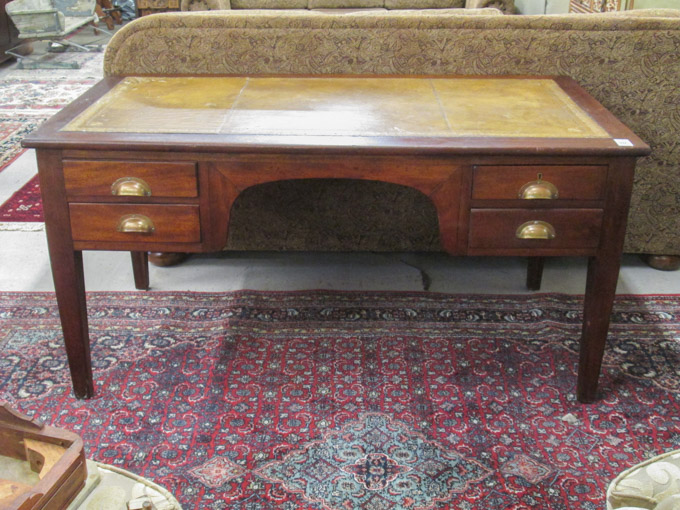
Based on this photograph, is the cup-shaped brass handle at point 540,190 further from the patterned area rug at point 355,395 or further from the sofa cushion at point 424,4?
the sofa cushion at point 424,4

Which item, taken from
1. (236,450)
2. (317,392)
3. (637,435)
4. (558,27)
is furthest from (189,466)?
(558,27)

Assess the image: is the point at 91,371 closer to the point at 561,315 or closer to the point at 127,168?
the point at 127,168

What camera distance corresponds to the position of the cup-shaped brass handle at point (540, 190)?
1775 mm

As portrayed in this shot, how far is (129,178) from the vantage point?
70.2 inches

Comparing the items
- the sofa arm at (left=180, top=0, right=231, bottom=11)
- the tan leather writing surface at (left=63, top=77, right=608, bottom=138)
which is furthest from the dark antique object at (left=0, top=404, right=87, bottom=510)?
the sofa arm at (left=180, top=0, right=231, bottom=11)

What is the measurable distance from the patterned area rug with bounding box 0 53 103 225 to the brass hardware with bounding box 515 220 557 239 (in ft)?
7.29

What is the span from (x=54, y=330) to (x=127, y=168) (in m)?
0.83

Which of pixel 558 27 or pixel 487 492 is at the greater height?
pixel 558 27

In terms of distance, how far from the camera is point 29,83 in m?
5.55

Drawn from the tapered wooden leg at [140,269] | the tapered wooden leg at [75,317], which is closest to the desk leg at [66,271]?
the tapered wooden leg at [75,317]

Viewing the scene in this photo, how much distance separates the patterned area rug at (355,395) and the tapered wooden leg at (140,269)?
0.25 feet

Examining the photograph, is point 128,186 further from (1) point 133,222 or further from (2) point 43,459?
(2) point 43,459

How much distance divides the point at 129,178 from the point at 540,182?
3.21 ft

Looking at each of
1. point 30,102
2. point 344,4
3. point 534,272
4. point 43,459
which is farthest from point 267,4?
point 43,459
